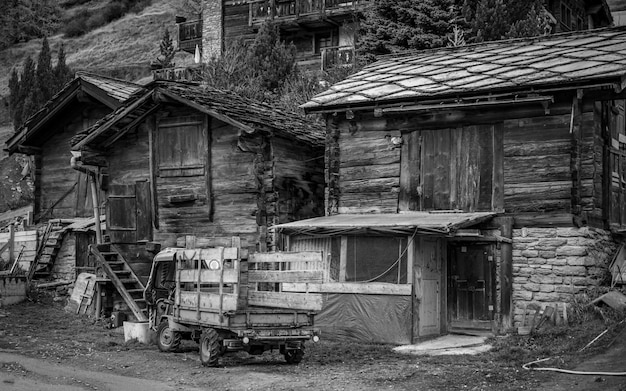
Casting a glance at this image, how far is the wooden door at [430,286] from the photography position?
1852 cm

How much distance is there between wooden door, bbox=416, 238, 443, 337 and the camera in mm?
18516

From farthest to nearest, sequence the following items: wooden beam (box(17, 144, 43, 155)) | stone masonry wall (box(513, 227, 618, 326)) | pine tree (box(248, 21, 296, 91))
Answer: pine tree (box(248, 21, 296, 91)) < wooden beam (box(17, 144, 43, 155)) < stone masonry wall (box(513, 227, 618, 326))

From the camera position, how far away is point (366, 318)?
18.4 metres

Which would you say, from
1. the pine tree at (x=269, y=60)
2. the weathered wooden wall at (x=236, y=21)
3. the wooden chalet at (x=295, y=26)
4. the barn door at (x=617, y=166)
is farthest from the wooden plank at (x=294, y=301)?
the weathered wooden wall at (x=236, y=21)

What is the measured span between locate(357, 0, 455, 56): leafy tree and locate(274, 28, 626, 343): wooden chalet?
1058 cm

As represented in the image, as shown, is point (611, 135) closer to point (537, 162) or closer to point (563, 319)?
point (537, 162)

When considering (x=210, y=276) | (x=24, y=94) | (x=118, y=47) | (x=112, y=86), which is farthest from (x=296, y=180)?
(x=118, y=47)

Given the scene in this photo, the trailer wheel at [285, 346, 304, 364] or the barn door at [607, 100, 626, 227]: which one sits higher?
the barn door at [607, 100, 626, 227]

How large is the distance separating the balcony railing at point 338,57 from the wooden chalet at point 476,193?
54.7 ft

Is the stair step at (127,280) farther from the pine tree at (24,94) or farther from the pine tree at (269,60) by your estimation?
the pine tree at (24,94)

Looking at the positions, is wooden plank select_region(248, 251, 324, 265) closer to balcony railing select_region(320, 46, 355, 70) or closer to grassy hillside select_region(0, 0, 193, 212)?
balcony railing select_region(320, 46, 355, 70)

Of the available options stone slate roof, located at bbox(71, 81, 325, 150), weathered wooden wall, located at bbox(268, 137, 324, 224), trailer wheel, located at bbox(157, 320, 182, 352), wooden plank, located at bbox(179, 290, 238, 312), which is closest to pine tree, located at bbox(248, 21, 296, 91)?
stone slate roof, located at bbox(71, 81, 325, 150)

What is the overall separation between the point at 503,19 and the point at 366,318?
1574 centimetres

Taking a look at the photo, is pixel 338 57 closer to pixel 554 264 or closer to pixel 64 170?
pixel 64 170
